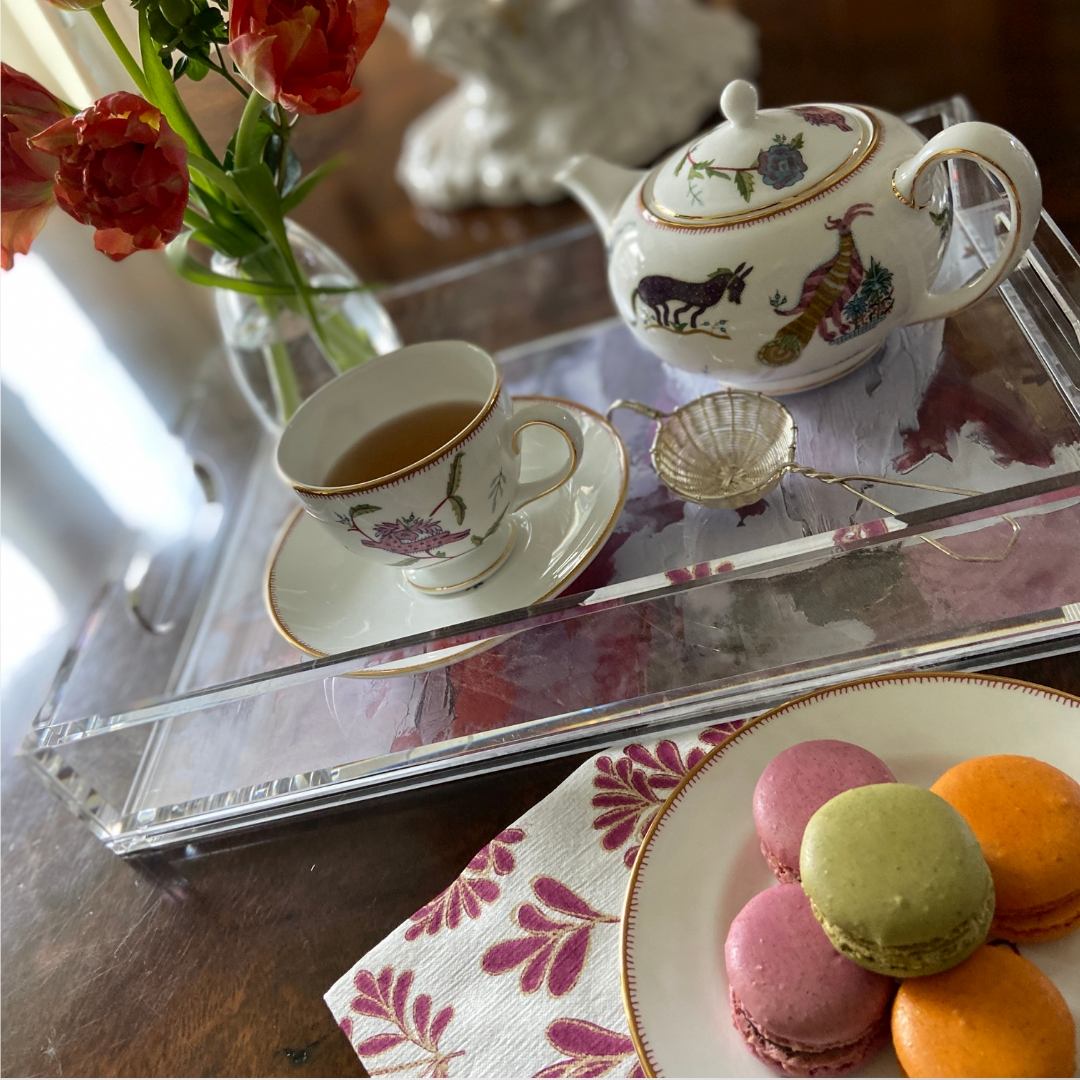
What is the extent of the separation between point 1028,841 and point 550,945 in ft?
0.58

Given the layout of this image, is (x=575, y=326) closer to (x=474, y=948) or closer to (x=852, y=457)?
(x=852, y=457)

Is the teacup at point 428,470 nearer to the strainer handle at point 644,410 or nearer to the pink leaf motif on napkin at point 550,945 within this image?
the strainer handle at point 644,410

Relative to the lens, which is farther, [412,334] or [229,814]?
[412,334]

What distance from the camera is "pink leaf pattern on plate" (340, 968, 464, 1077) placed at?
14.4 inches

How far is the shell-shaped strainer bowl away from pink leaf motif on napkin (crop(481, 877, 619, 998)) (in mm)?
202

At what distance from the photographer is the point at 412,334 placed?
77cm

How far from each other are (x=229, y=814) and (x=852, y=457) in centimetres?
35

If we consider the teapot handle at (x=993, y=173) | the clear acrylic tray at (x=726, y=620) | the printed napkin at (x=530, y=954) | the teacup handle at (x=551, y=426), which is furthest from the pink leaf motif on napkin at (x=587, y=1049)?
the teapot handle at (x=993, y=173)

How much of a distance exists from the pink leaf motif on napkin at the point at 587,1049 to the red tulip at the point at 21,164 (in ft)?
1.35

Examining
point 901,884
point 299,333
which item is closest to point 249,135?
point 299,333

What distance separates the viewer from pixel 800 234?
442 mm

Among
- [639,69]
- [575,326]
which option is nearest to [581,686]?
[575,326]

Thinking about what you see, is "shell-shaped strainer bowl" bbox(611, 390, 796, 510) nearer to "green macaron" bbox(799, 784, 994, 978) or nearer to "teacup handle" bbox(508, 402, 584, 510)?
"teacup handle" bbox(508, 402, 584, 510)

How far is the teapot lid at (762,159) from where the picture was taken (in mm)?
446
